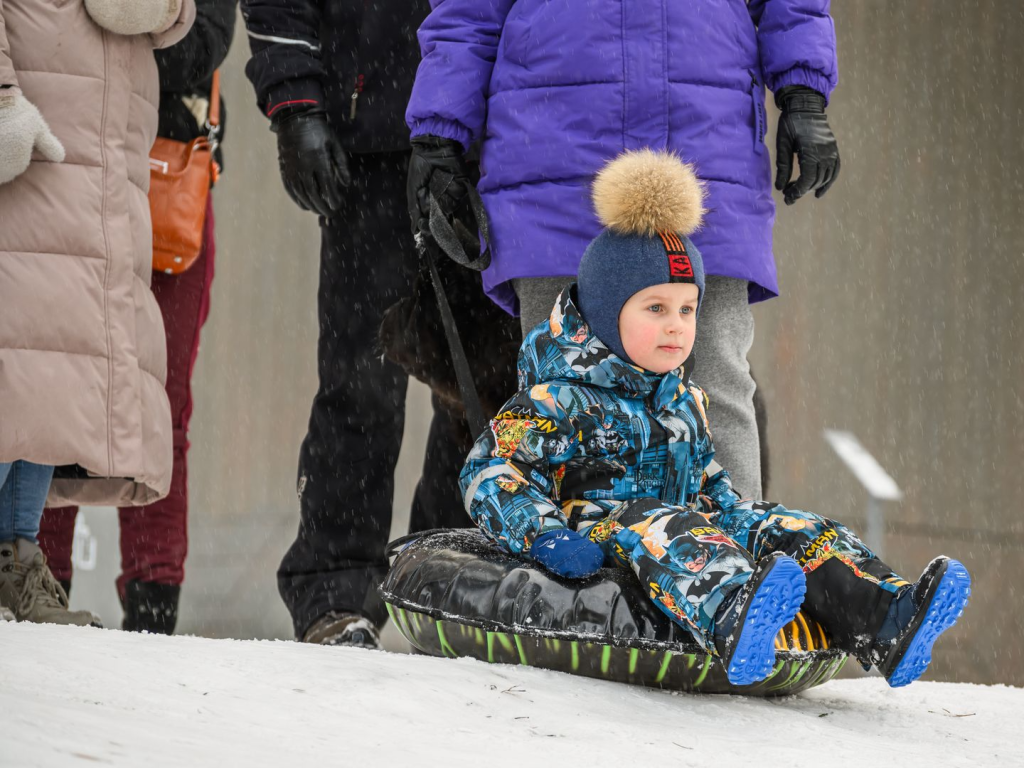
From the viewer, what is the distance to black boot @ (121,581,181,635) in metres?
3.23

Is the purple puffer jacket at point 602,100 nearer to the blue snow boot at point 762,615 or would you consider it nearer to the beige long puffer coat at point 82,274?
the beige long puffer coat at point 82,274

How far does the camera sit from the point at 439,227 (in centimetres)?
260

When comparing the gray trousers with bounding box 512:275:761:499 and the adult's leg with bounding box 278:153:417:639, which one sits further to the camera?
the adult's leg with bounding box 278:153:417:639

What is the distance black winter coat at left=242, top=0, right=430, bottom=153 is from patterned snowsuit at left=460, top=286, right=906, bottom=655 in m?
0.88

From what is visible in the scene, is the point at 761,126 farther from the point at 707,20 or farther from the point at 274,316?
the point at 274,316

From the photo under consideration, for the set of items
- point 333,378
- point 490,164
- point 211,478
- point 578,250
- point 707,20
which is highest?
point 707,20

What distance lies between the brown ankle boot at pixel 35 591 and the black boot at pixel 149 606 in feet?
2.25

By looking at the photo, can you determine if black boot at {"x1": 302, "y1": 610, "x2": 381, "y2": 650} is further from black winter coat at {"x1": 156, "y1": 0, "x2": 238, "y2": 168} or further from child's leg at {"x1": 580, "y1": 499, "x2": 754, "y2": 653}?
black winter coat at {"x1": 156, "y1": 0, "x2": 238, "y2": 168}

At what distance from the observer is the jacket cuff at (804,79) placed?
2.57 m

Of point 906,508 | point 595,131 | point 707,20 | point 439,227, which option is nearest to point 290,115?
point 439,227

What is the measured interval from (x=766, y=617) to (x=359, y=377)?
1475 millimetres

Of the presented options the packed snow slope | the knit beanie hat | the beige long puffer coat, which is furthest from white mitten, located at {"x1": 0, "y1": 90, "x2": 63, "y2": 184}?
the knit beanie hat

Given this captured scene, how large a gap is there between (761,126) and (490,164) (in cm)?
56

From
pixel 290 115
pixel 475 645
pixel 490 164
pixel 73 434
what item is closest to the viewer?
pixel 475 645
